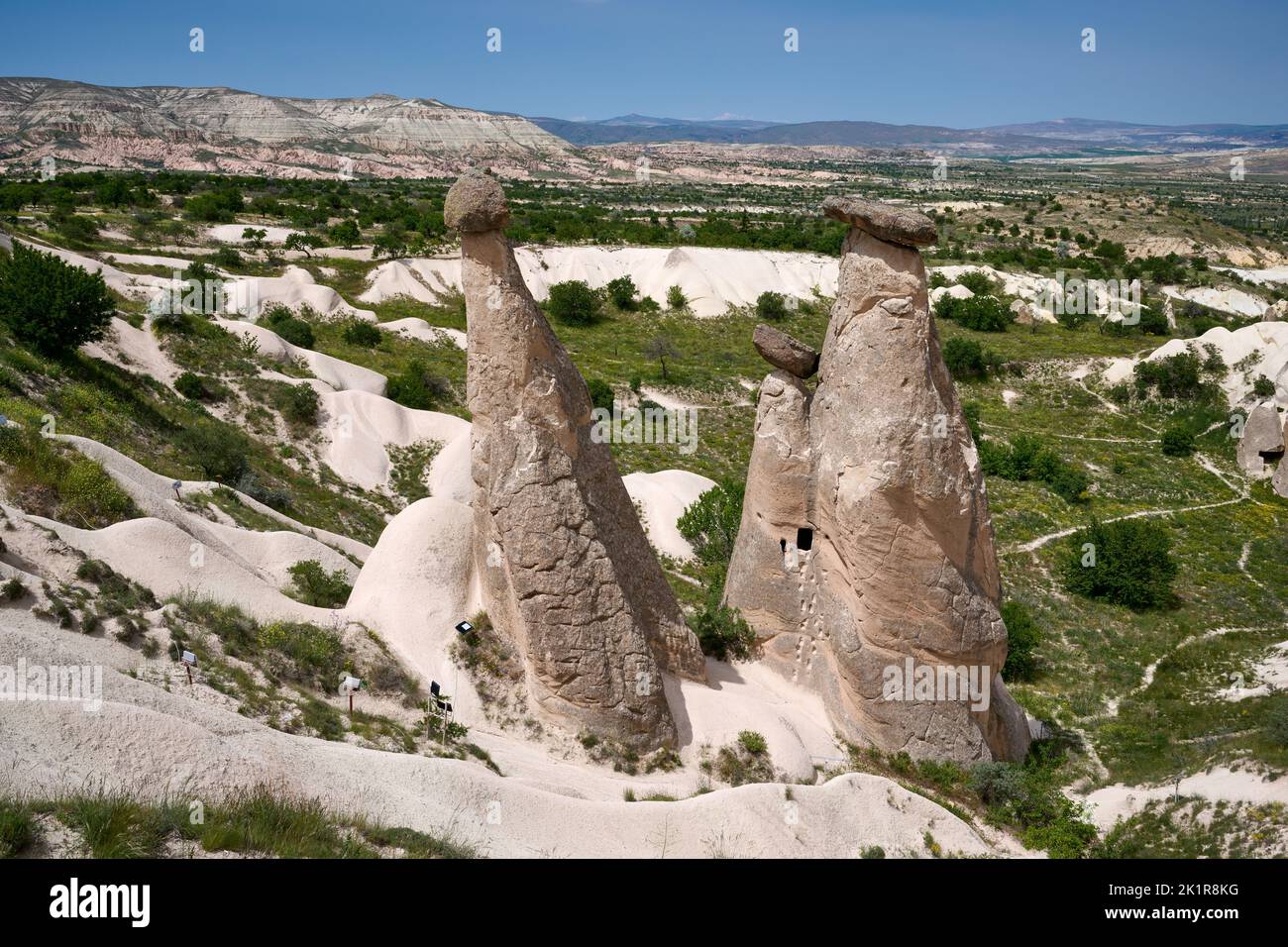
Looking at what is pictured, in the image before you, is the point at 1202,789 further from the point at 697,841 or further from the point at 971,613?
the point at 697,841

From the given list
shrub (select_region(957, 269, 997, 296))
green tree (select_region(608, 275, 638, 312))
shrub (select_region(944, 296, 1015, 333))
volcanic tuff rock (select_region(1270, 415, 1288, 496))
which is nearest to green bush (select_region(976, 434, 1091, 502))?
volcanic tuff rock (select_region(1270, 415, 1288, 496))

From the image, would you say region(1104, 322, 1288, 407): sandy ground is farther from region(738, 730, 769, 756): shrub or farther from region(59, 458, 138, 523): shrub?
region(59, 458, 138, 523): shrub

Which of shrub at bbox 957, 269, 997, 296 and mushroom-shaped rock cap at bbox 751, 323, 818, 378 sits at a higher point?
shrub at bbox 957, 269, 997, 296

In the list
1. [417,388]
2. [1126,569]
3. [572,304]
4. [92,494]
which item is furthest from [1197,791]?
[572,304]

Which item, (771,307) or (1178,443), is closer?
(1178,443)

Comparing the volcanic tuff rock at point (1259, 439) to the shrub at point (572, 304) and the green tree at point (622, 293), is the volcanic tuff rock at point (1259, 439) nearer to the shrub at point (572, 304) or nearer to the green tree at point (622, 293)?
the shrub at point (572, 304)

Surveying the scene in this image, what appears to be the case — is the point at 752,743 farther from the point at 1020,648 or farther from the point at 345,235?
the point at 345,235
